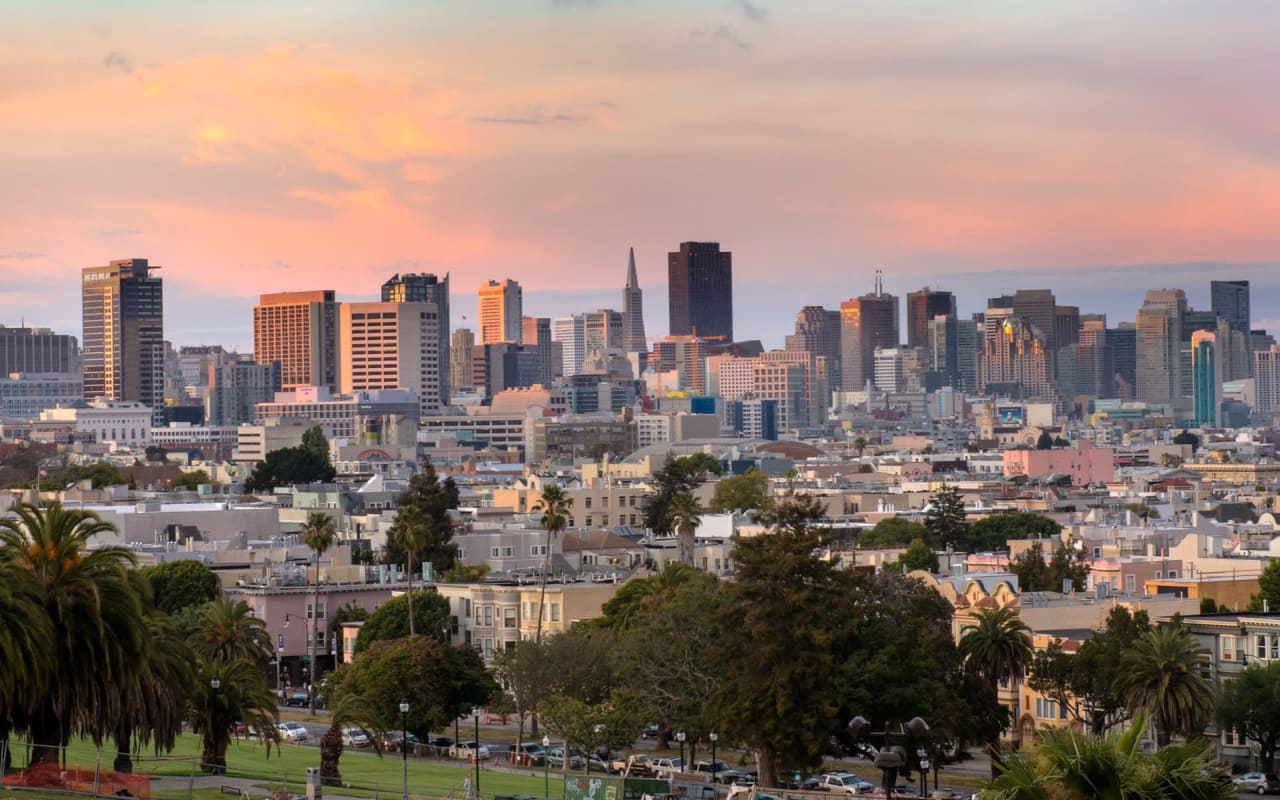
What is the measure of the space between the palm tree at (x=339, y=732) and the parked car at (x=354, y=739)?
12.3ft

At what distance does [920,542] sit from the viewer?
121250 millimetres

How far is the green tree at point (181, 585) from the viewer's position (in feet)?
321

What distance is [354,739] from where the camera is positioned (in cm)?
7488

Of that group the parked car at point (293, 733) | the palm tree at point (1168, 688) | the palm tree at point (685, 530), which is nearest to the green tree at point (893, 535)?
the palm tree at point (685, 530)

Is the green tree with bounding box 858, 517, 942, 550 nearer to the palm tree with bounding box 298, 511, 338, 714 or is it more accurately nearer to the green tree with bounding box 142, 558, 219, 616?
the palm tree with bounding box 298, 511, 338, 714

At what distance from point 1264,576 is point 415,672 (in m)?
32.4

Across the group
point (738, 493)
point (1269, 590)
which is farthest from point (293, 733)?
point (738, 493)

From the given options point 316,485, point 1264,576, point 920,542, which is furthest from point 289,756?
point 316,485

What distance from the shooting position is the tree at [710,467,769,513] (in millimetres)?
163375

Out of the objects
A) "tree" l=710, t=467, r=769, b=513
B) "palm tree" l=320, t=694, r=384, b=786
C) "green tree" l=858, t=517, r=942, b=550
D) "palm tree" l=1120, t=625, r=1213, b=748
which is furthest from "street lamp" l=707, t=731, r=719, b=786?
"tree" l=710, t=467, r=769, b=513

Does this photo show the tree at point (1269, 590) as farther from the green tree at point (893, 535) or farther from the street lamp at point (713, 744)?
the green tree at point (893, 535)

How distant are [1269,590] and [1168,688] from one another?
22604 millimetres

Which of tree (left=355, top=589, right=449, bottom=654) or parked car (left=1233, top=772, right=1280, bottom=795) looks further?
tree (left=355, top=589, right=449, bottom=654)

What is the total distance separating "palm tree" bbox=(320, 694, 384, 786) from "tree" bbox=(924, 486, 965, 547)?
73376 mm
